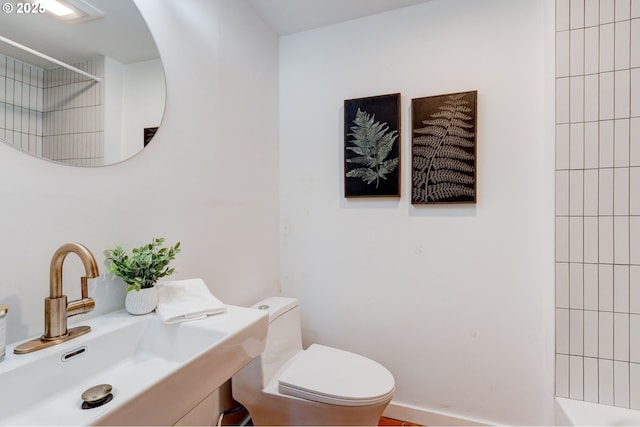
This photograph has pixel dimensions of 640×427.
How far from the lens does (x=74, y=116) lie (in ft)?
3.14

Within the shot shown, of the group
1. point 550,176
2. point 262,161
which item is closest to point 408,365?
point 550,176

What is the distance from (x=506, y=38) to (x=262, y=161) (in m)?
1.40

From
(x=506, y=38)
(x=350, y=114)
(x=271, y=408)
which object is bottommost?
(x=271, y=408)

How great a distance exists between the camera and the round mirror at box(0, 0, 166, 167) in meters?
0.83

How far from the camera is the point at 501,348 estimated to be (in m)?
1.59

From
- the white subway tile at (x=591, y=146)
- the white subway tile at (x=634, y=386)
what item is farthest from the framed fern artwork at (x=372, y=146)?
the white subway tile at (x=634, y=386)

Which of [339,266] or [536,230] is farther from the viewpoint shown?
[339,266]

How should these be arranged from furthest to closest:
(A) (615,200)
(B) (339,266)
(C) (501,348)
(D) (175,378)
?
(B) (339,266), (C) (501,348), (A) (615,200), (D) (175,378)

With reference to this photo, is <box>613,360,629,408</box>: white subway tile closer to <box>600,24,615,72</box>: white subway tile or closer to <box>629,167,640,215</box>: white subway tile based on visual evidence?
<box>629,167,640,215</box>: white subway tile

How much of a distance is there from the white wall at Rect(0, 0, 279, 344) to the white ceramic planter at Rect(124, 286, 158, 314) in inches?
3.7

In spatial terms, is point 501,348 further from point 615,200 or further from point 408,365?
point 615,200

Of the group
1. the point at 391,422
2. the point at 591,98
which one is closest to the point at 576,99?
the point at 591,98

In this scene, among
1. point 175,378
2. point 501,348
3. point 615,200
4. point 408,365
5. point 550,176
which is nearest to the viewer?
point 175,378

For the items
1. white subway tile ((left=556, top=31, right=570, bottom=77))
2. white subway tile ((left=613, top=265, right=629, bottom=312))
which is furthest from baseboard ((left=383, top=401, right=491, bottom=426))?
white subway tile ((left=556, top=31, right=570, bottom=77))
